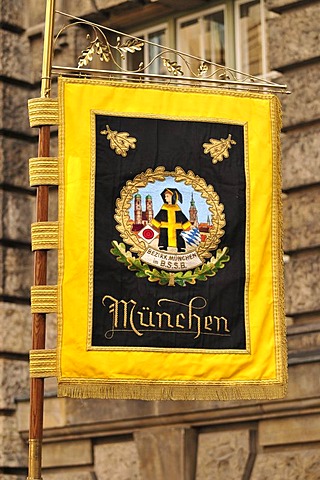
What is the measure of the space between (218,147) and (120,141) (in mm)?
825

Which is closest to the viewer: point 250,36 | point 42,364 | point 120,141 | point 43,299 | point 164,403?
point 42,364

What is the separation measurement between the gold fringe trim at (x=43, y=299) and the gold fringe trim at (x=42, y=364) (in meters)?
0.33

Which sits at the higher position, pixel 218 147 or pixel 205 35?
pixel 205 35

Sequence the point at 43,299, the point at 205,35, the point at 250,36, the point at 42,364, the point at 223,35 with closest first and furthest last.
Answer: the point at 42,364
the point at 43,299
the point at 250,36
the point at 223,35
the point at 205,35

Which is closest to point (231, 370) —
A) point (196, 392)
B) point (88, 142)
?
point (196, 392)

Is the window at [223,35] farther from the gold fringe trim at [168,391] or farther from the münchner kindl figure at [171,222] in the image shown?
the gold fringe trim at [168,391]

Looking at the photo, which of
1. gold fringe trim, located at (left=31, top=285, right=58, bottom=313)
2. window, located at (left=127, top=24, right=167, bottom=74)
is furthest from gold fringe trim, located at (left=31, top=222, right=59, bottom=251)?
window, located at (left=127, top=24, right=167, bottom=74)

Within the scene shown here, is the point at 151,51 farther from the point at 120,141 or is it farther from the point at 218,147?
the point at 120,141

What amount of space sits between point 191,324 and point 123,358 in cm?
62

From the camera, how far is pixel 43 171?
1116 cm

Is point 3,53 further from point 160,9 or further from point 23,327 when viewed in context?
point 23,327

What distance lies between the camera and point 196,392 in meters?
11.3

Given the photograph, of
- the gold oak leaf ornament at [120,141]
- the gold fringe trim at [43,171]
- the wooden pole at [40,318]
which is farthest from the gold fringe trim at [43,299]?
the gold oak leaf ornament at [120,141]

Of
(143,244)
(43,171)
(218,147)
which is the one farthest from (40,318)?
(218,147)
